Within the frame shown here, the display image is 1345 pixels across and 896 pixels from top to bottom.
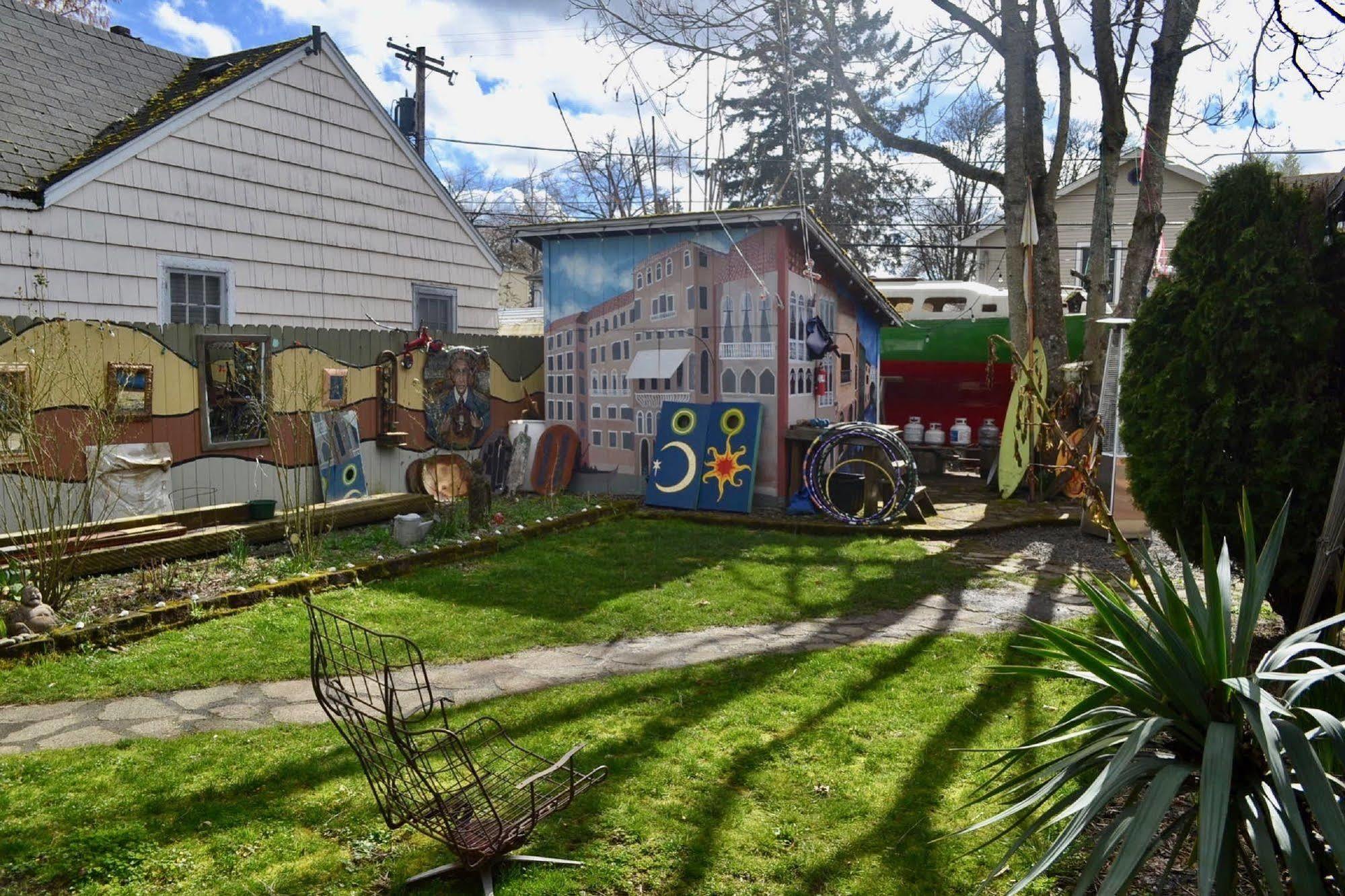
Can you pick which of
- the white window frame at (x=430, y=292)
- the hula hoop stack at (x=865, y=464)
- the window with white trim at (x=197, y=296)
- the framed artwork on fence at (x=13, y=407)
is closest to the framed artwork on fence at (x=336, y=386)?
the window with white trim at (x=197, y=296)

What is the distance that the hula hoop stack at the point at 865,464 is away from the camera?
10992mm

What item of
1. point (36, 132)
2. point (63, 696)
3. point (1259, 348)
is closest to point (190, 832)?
point (63, 696)

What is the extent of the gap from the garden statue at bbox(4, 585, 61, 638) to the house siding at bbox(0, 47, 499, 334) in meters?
3.59

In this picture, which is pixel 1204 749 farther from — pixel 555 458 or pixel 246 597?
pixel 555 458

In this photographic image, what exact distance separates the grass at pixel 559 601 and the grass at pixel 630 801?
1.12 meters

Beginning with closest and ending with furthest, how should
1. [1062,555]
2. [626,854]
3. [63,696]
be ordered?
[626,854], [63,696], [1062,555]

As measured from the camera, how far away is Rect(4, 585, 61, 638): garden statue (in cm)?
604

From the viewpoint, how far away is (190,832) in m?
3.77

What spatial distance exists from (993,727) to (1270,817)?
2.57 metres

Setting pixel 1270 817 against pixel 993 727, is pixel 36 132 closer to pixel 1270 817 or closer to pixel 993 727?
pixel 993 727

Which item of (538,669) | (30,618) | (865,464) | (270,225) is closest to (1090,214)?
(865,464)

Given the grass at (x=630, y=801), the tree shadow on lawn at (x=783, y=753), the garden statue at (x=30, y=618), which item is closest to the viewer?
the grass at (x=630, y=801)

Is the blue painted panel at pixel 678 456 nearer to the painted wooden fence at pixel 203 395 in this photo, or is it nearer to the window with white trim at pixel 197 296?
the painted wooden fence at pixel 203 395

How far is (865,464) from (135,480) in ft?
25.8
